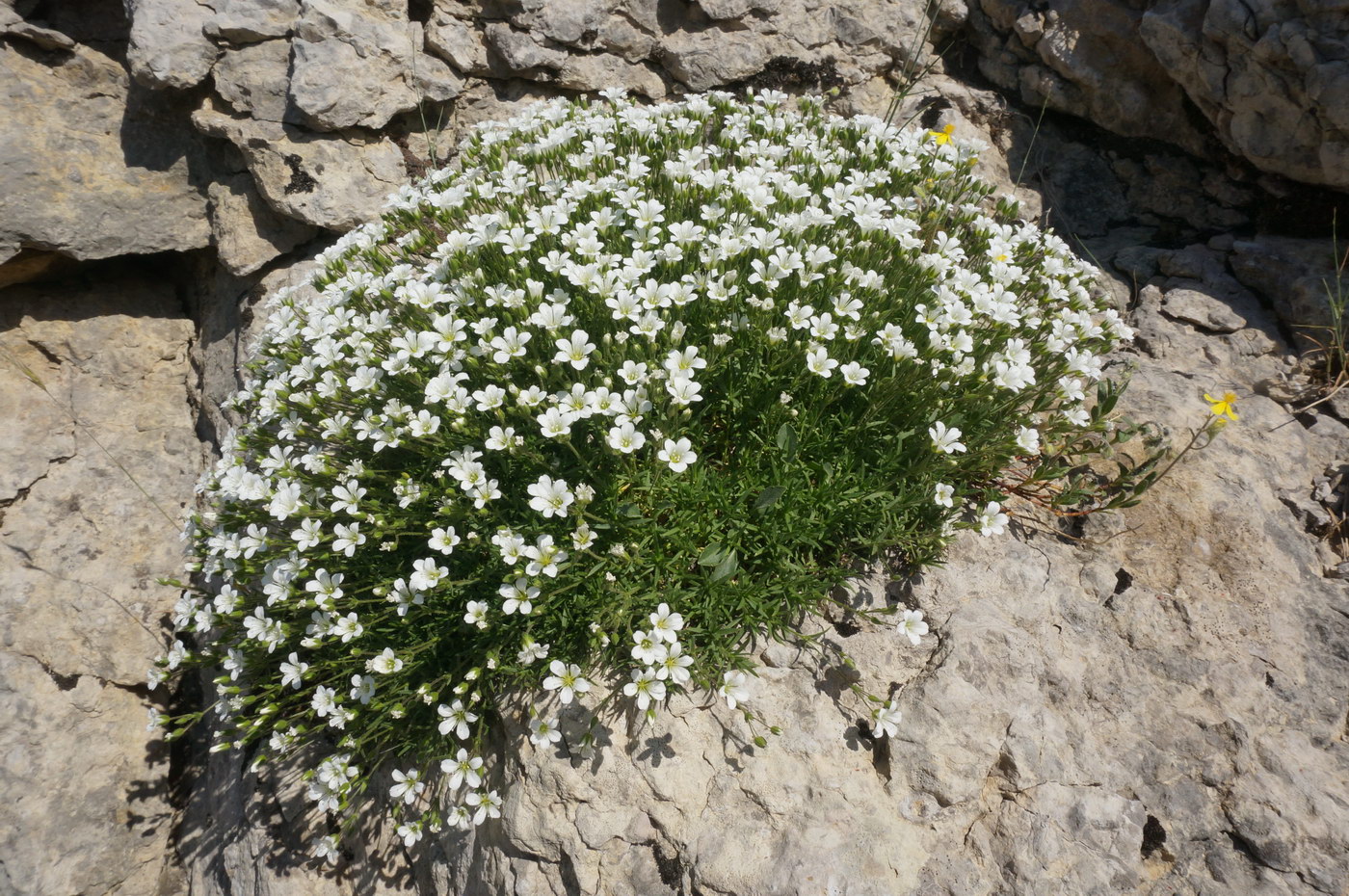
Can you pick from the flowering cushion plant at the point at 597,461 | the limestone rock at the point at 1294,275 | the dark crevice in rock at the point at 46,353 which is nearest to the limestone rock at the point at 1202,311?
the limestone rock at the point at 1294,275

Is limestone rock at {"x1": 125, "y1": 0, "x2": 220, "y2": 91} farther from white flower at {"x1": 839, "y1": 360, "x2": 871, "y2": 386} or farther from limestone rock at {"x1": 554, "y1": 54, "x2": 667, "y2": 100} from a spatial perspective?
white flower at {"x1": 839, "y1": 360, "x2": 871, "y2": 386}

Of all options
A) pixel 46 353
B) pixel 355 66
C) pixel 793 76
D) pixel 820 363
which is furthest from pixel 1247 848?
pixel 46 353

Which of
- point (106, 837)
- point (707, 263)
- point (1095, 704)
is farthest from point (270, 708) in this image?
point (1095, 704)

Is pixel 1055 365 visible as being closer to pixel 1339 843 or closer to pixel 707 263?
pixel 707 263

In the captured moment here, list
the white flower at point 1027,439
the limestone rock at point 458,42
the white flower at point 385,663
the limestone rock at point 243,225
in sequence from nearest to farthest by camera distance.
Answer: the white flower at point 385,663 → the white flower at point 1027,439 → the limestone rock at point 243,225 → the limestone rock at point 458,42

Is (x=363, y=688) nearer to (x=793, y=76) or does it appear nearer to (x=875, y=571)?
(x=875, y=571)

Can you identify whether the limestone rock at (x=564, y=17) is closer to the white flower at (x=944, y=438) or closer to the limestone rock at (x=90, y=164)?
the limestone rock at (x=90, y=164)
